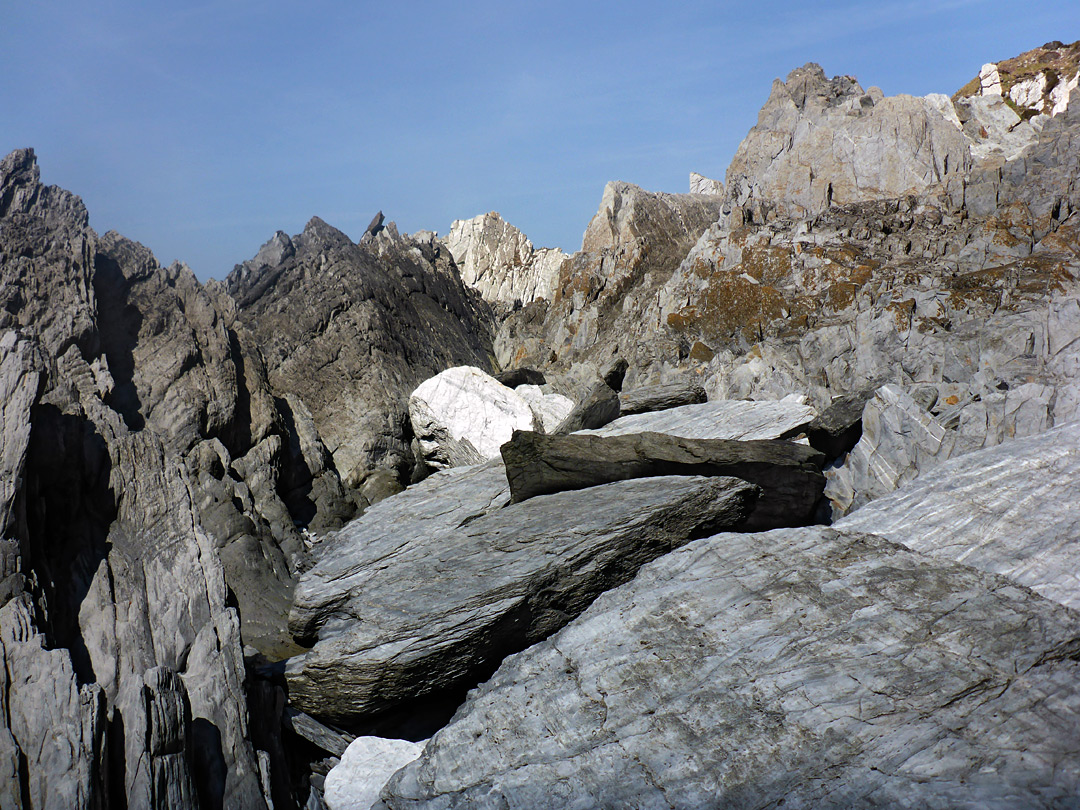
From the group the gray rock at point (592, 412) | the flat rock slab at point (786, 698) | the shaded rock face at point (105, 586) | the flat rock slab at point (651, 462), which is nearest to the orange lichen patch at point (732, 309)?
the gray rock at point (592, 412)

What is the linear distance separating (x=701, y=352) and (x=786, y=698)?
22.8 metres

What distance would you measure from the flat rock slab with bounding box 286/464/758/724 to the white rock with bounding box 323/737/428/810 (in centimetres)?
50

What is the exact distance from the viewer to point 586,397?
1552cm

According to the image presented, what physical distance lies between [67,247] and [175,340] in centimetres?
423

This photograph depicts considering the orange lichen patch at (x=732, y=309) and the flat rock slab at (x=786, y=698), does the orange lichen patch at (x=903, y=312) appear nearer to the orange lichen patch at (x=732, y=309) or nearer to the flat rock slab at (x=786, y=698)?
the orange lichen patch at (x=732, y=309)

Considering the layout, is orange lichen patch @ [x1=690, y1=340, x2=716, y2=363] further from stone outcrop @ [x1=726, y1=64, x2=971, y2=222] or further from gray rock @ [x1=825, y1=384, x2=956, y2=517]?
gray rock @ [x1=825, y1=384, x2=956, y2=517]

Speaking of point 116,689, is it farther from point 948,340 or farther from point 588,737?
point 948,340

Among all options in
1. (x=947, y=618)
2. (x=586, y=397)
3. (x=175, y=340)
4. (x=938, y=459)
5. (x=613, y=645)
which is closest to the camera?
(x=947, y=618)

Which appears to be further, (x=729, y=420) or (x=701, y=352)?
(x=701, y=352)

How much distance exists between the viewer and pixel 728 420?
1394 cm

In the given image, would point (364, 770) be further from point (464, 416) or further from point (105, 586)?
point (464, 416)

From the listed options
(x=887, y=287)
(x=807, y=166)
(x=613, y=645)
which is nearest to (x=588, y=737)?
(x=613, y=645)

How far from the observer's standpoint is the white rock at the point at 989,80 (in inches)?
1756

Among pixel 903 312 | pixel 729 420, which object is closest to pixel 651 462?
pixel 729 420
